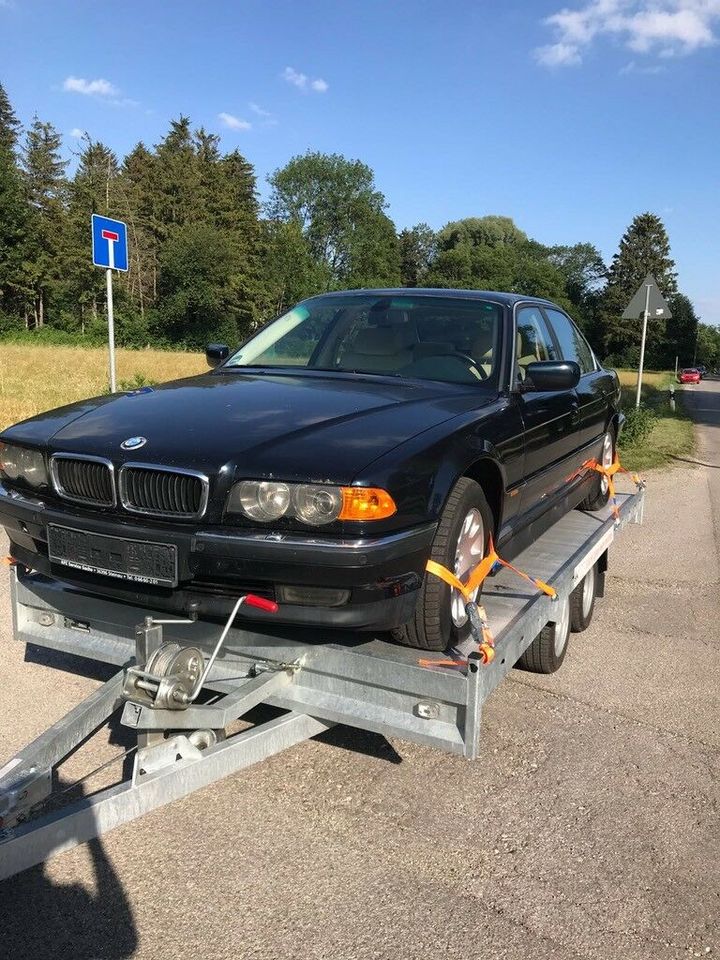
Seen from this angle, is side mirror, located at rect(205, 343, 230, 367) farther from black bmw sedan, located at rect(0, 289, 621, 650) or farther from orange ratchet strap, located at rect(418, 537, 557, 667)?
orange ratchet strap, located at rect(418, 537, 557, 667)

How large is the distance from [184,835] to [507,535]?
1862mm

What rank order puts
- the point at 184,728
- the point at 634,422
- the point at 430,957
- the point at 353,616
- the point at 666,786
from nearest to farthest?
the point at 430,957 < the point at 184,728 < the point at 353,616 < the point at 666,786 < the point at 634,422

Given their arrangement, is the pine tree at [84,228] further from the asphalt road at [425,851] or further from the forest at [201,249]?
the asphalt road at [425,851]

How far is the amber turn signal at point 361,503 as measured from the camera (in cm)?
267

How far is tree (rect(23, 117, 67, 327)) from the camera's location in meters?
53.4

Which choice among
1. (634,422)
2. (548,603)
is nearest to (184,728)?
(548,603)

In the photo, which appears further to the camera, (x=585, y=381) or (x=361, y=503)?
(x=585, y=381)

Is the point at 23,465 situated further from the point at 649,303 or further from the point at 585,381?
the point at 649,303

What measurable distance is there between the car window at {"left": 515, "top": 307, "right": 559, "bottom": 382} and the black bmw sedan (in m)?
0.06

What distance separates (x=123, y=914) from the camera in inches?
94.8

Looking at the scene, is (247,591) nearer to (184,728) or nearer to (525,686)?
(184,728)

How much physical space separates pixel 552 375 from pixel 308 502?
176 centimetres

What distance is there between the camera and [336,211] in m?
77.0

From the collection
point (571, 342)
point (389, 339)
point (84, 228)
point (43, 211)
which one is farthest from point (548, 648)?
point (43, 211)
